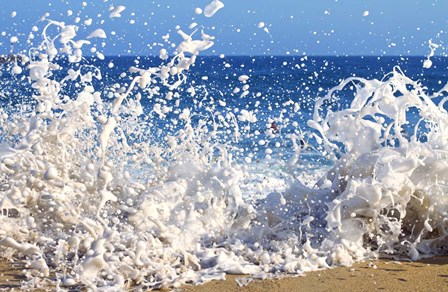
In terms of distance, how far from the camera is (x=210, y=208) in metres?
4.43

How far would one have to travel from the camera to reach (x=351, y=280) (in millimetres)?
3521

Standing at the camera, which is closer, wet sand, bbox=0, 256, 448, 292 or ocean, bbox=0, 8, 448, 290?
wet sand, bbox=0, 256, 448, 292

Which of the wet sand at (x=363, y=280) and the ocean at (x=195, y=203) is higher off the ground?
the ocean at (x=195, y=203)

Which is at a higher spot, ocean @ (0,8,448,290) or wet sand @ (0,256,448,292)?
ocean @ (0,8,448,290)

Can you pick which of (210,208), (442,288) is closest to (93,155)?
(210,208)

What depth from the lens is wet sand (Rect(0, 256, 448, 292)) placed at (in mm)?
3416

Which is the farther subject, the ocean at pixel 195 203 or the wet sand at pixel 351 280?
the ocean at pixel 195 203

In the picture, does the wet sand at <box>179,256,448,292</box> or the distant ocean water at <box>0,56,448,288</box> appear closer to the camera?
the wet sand at <box>179,256,448,292</box>

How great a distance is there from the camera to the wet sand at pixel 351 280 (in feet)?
11.2

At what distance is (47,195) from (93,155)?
2.69ft

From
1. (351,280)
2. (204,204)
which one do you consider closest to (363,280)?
(351,280)

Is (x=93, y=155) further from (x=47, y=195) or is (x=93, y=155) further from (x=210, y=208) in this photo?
(x=210, y=208)

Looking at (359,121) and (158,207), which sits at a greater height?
(359,121)

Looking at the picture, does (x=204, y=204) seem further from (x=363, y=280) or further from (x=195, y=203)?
(x=363, y=280)
